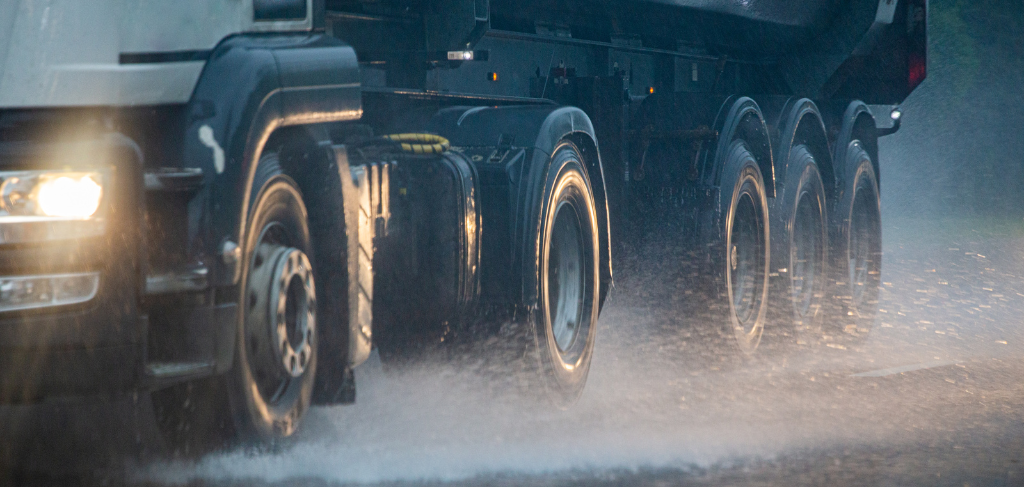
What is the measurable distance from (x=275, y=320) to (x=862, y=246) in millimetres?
7652

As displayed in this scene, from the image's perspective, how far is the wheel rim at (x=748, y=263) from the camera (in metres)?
8.40

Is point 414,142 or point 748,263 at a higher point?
point 414,142

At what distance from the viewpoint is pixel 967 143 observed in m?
25.3

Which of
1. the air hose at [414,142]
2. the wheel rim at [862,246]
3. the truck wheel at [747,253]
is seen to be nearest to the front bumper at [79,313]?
the air hose at [414,142]

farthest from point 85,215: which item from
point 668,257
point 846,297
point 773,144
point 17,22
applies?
point 846,297

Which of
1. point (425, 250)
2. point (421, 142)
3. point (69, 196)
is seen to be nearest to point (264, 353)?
point (69, 196)

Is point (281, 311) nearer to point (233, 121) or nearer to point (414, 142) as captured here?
point (233, 121)

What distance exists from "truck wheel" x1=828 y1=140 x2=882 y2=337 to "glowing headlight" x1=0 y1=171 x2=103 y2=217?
7.42 m

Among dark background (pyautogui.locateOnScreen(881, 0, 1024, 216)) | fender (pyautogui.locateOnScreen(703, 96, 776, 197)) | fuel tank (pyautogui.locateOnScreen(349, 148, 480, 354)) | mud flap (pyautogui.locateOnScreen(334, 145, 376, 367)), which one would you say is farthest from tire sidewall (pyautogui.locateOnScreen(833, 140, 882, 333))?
dark background (pyautogui.locateOnScreen(881, 0, 1024, 216))

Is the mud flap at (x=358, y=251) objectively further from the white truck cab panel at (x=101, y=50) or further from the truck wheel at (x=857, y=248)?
the truck wheel at (x=857, y=248)

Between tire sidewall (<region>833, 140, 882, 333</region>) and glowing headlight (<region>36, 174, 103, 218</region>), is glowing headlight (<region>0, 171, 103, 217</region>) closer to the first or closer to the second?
glowing headlight (<region>36, 174, 103, 218</region>)

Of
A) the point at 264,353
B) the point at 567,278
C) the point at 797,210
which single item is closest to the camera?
the point at 264,353

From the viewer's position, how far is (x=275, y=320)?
3998mm

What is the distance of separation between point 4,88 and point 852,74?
8606 mm
